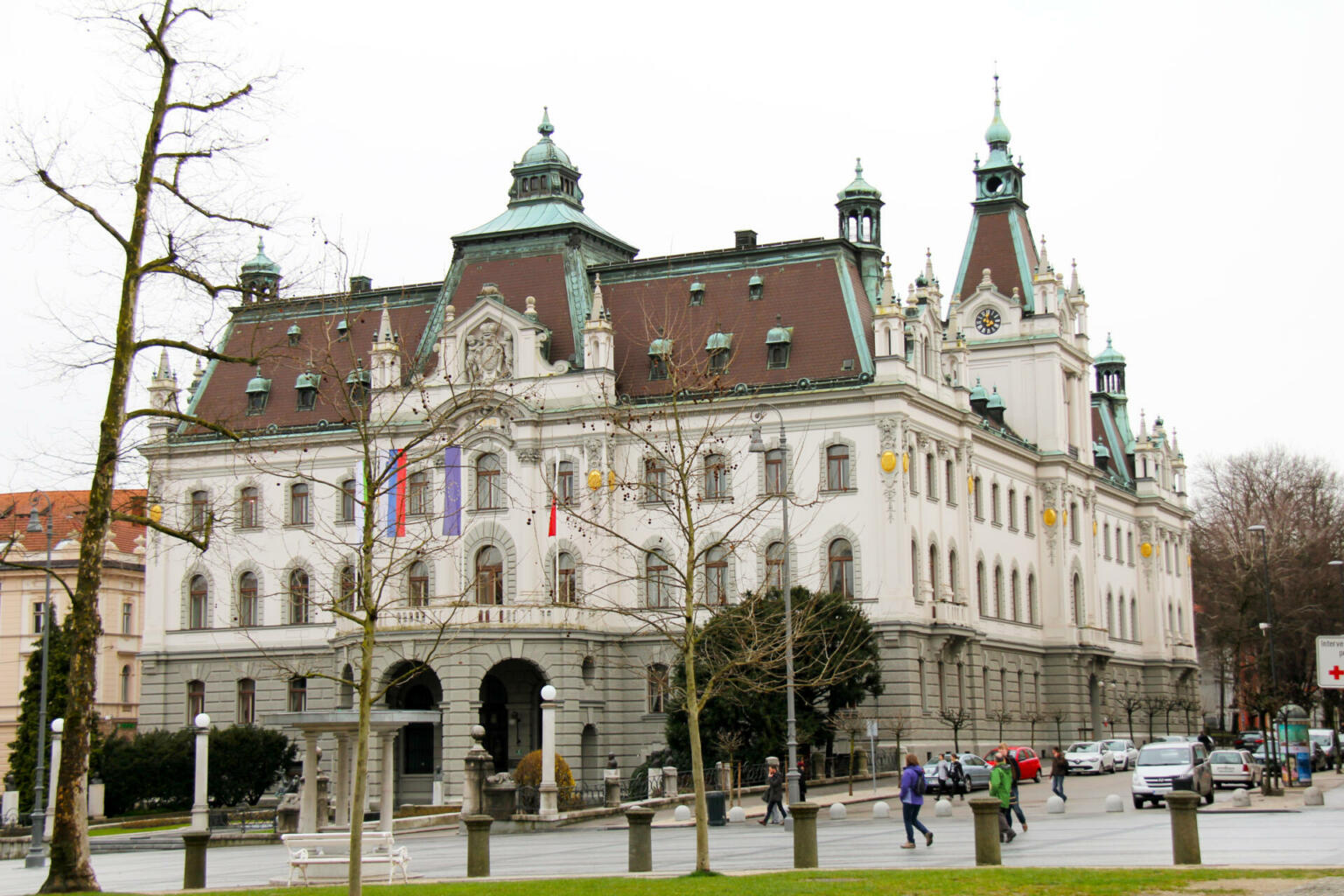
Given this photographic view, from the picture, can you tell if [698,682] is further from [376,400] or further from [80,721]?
[80,721]

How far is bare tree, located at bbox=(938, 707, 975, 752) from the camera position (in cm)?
6894

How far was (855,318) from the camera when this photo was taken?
70000mm

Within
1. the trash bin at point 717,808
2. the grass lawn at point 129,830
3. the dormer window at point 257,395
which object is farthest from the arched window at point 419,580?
the trash bin at point 717,808

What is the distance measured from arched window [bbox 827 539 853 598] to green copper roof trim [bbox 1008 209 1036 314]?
2297cm

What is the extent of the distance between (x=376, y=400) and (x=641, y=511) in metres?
10.9

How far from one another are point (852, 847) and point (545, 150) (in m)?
45.6

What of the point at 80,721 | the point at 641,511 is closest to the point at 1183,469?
the point at 641,511

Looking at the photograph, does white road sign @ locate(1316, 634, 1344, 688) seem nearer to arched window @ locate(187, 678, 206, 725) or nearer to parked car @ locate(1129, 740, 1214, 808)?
parked car @ locate(1129, 740, 1214, 808)

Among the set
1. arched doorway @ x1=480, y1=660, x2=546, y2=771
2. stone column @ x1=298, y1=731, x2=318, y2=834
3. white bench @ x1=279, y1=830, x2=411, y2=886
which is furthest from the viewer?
arched doorway @ x1=480, y1=660, x2=546, y2=771

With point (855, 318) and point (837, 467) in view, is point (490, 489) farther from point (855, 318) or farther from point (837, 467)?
point (855, 318)

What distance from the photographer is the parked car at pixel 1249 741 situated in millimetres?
87812

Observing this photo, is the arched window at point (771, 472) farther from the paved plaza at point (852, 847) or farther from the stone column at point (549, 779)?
Result: the stone column at point (549, 779)

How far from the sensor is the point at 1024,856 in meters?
33.2

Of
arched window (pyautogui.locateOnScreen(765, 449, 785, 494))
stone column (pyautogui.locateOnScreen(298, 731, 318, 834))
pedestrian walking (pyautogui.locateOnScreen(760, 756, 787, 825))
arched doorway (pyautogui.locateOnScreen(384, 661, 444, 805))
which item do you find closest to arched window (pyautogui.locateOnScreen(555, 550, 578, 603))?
arched doorway (pyautogui.locateOnScreen(384, 661, 444, 805))
